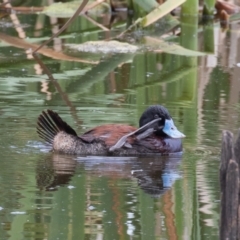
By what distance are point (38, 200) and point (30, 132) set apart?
171cm

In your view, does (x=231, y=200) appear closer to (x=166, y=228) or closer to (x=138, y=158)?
(x=166, y=228)

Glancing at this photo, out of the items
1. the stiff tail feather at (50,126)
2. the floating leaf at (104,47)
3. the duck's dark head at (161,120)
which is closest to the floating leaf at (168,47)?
the floating leaf at (104,47)

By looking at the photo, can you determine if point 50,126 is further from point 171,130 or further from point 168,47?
point 168,47

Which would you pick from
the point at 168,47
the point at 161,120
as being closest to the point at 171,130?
the point at 161,120

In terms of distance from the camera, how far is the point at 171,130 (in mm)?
6168

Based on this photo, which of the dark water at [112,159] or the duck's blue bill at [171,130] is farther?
the duck's blue bill at [171,130]

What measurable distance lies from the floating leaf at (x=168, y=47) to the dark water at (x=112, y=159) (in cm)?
14

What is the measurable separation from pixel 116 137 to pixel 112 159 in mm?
166

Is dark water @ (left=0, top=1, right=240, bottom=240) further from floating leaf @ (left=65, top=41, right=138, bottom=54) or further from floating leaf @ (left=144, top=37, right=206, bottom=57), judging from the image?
floating leaf @ (left=65, top=41, right=138, bottom=54)

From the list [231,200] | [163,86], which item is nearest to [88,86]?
[163,86]

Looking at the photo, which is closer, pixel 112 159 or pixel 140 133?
pixel 112 159

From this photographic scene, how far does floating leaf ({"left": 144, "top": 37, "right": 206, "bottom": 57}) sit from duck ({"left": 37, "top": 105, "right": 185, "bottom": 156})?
3774mm

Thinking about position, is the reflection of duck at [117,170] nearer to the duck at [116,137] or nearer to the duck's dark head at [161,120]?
the duck at [116,137]

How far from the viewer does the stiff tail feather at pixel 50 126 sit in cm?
603
